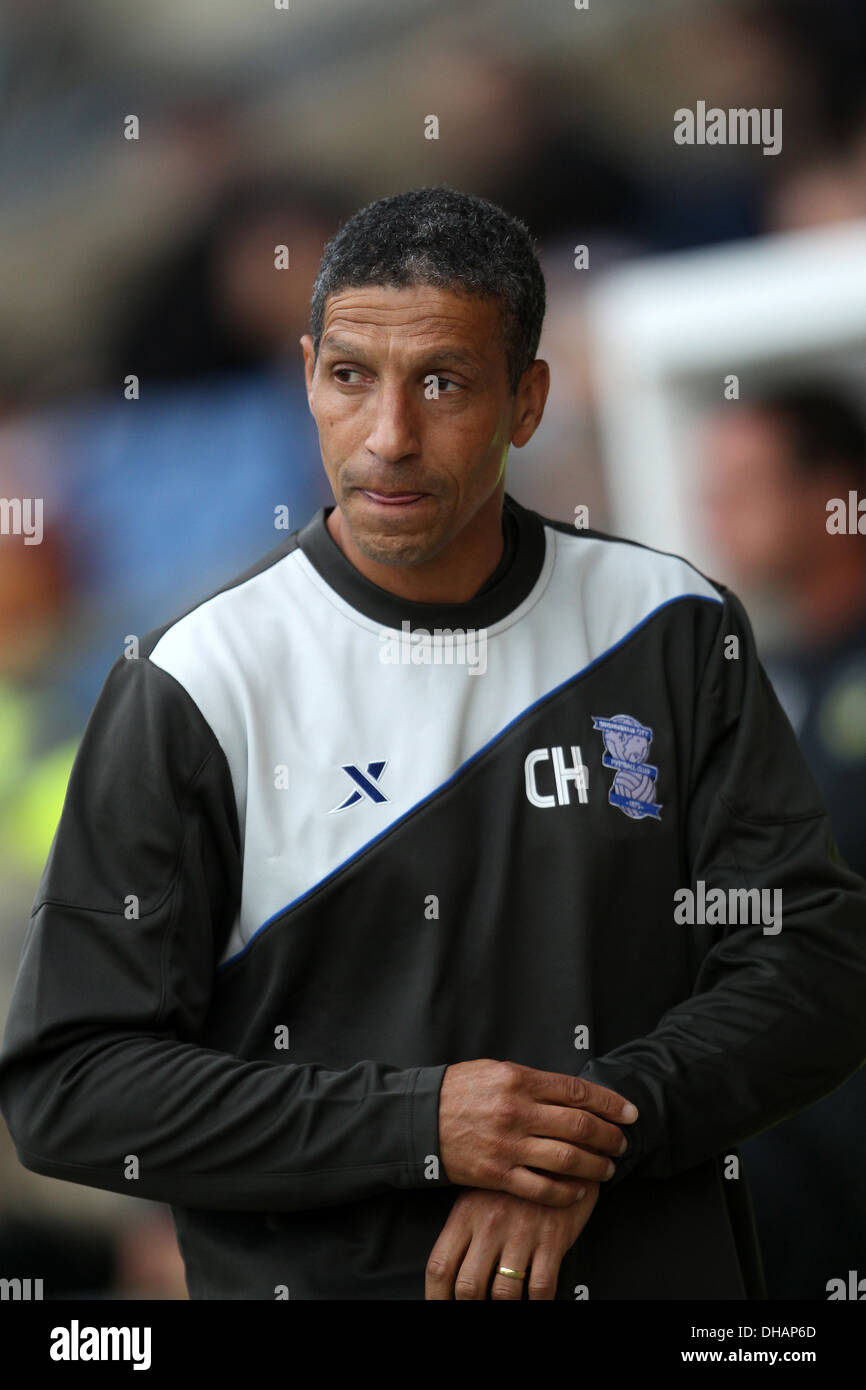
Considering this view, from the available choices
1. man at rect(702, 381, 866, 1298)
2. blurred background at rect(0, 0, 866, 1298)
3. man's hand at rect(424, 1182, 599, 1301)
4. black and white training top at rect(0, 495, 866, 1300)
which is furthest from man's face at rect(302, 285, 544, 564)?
man at rect(702, 381, 866, 1298)

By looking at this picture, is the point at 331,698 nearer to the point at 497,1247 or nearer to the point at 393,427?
the point at 393,427

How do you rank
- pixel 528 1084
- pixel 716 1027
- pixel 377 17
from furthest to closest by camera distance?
pixel 377 17
pixel 716 1027
pixel 528 1084

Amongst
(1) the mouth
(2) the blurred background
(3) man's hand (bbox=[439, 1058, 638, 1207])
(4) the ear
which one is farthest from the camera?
(2) the blurred background

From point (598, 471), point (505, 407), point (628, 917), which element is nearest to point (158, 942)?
point (628, 917)

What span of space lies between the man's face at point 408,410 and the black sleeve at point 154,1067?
31cm

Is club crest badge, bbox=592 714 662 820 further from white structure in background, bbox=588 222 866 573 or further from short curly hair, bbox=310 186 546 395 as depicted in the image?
white structure in background, bbox=588 222 866 573

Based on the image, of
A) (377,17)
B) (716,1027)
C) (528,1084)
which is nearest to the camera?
(528,1084)

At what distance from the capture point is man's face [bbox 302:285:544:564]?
1466 mm

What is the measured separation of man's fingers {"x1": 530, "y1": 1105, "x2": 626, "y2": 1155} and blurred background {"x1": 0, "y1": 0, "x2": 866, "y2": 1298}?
102 cm

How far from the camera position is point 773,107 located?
2.30 meters

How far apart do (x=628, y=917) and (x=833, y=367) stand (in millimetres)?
1179

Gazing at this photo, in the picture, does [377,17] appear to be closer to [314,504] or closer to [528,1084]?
[314,504]

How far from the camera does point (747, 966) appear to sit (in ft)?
5.17

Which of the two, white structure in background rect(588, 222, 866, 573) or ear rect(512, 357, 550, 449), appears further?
white structure in background rect(588, 222, 866, 573)
